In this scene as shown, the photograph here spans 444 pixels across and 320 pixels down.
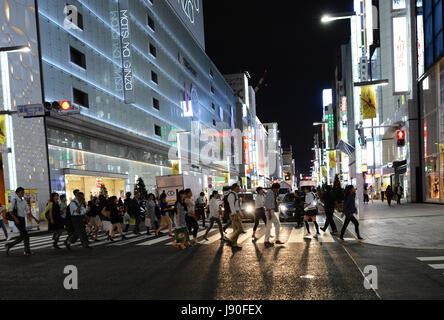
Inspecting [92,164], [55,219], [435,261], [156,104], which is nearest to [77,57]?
[92,164]

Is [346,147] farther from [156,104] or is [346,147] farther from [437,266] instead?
[437,266]

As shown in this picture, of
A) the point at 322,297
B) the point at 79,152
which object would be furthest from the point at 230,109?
the point at 322,297

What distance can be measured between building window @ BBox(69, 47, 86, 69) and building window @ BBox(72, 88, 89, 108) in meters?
2.04

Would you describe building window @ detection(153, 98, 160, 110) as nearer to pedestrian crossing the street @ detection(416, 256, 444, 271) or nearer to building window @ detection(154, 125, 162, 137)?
building window @ detection(154, 125, 162, 137)

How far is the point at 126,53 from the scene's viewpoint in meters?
35.2

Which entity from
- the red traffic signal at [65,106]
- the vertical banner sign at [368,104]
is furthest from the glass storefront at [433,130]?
the red traffic signal at [65,106]

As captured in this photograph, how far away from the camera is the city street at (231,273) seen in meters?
6.05

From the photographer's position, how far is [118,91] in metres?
35.6

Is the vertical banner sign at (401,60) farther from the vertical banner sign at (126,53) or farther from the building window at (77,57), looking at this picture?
the building window at (77,57)

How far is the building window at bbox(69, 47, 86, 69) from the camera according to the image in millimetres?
29366

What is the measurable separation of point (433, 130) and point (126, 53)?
24678mm

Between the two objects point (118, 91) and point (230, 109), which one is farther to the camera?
point (230, 109)
